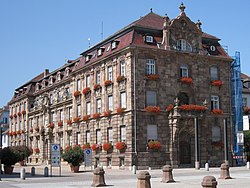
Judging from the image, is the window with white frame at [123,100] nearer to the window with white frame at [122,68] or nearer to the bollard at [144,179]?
the window with white frame at [122,68]

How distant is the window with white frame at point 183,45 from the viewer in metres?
47.5

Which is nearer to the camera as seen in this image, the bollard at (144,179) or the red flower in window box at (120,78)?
the bollard at (144,179)

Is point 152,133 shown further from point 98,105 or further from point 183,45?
point 183,45

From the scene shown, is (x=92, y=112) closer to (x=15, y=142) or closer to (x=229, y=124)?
(x=229, y=124)

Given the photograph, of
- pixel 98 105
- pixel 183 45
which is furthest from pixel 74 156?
pixel 183 45

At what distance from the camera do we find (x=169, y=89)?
46.1 metres

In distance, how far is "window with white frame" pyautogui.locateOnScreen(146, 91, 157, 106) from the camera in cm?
4484

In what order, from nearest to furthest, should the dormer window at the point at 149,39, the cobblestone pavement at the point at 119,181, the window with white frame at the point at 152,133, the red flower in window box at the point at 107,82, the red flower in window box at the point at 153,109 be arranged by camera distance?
1. the cobblestone pavement at the point at 119,181
2. the red flower in window box at the point at 153,109
3. the window with white frame at the point at 152,133
4. the dormer window at the point at 149,39
5. the red flower in window box at the point at 107,82

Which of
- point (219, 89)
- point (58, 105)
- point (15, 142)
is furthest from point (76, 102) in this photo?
point (15, 142)

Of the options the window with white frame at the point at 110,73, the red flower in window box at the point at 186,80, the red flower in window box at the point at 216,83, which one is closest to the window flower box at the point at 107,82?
the window with white frame at the point at 110,73

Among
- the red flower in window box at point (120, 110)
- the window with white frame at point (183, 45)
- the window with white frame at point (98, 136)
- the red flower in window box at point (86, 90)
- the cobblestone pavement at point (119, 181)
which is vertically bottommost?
the cobblestone pavement at point (119, 181)

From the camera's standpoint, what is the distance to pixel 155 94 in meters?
45.2

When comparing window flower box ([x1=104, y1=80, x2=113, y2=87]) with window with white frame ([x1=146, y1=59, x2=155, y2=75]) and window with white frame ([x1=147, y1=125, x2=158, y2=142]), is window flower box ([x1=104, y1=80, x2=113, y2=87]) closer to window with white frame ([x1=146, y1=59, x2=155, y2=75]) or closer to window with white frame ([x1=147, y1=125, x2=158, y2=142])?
window with white frame ([x1=146, y1=59, x2=155, y2=75])

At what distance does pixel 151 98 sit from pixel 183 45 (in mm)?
7107
